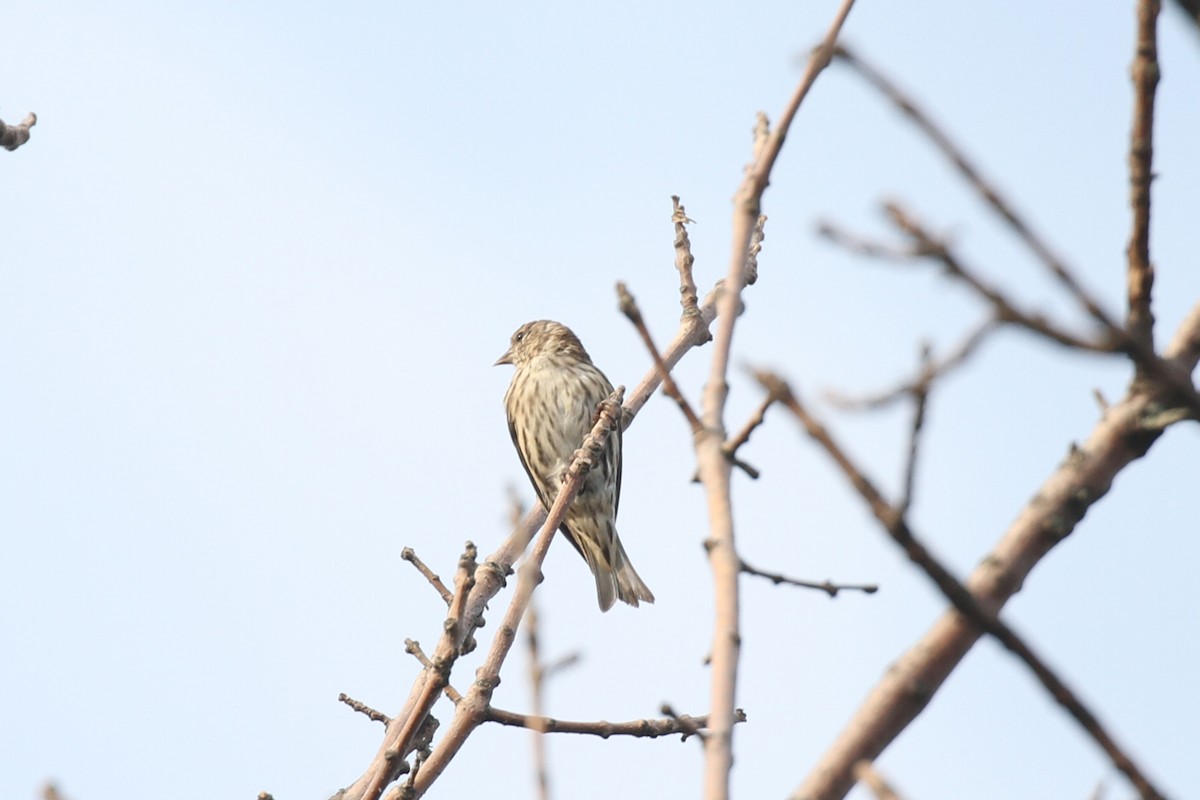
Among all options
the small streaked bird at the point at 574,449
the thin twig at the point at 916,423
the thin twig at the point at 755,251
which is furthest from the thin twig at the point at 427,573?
the small streaked bird at the point at 574,449

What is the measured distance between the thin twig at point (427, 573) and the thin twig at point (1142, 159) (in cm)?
302

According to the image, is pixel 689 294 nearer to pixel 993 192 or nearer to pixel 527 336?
pixel 993 192

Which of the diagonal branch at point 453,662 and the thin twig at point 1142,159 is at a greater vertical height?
the diagonal branch at point 453,662

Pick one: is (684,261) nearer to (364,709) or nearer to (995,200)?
(364,709)

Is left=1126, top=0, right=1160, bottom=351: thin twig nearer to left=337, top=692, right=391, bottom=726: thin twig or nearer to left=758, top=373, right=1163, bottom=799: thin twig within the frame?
left=758, top=373, right=1163, bottom=799: thin twig

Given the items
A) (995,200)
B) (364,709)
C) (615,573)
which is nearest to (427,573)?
(364,709)

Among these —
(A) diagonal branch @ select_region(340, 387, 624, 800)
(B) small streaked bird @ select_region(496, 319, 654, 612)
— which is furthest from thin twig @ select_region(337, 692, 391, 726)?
(B) small streaked bird @ select_region(496, 319, 654, 612)

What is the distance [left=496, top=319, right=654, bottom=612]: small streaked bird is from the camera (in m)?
9.15

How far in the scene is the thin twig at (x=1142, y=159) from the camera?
1.52m

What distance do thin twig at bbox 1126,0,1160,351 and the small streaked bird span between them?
723 centimetres

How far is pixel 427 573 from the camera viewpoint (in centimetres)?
448

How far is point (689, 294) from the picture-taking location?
5.30 m

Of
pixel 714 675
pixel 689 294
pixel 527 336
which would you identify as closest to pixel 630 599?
pixel 527 336

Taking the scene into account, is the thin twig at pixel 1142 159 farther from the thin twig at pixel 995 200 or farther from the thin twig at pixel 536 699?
the thin twig at pixel 536 699
